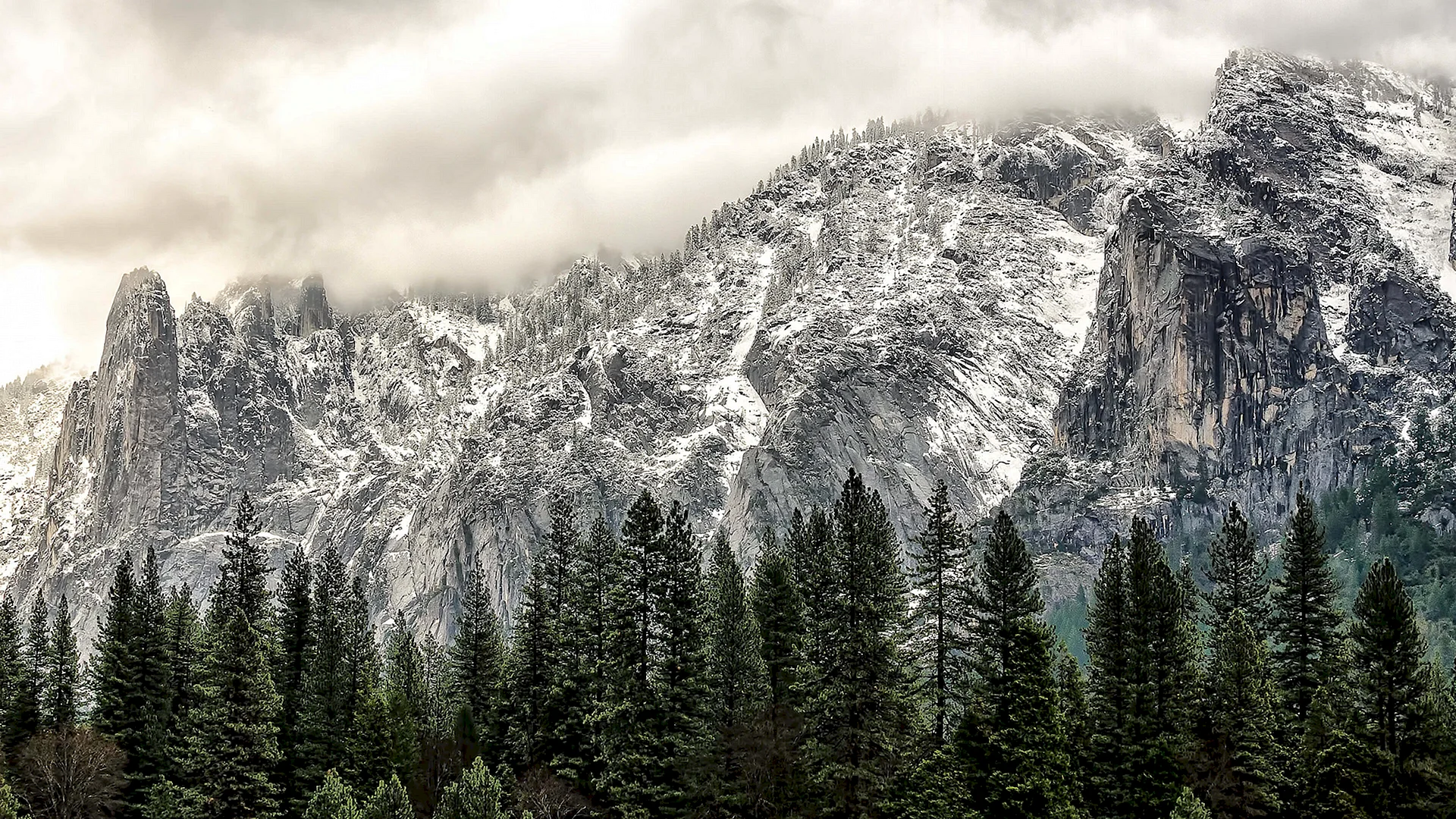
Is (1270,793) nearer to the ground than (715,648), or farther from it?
nearer to the ground

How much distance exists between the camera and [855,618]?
76.7 metres

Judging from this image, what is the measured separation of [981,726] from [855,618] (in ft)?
27.8

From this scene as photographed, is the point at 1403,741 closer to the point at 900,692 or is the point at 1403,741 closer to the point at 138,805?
the point at 900,692

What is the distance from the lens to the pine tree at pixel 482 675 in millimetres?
90312

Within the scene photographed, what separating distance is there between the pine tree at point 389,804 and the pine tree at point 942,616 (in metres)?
28.6

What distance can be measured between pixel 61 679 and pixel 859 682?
60.1 m

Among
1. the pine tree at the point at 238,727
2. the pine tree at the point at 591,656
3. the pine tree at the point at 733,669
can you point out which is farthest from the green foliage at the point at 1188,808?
the pine tree at the point at 238,727

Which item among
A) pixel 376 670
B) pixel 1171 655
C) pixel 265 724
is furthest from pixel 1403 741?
pixel 376 670

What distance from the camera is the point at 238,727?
82750mm

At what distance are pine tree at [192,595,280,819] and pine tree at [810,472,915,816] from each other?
1271 inches

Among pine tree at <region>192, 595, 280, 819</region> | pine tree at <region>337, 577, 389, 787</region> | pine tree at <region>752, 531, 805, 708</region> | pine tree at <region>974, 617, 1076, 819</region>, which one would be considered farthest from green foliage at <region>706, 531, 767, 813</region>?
pine tree at <region>192, 595, 280, 819</region>

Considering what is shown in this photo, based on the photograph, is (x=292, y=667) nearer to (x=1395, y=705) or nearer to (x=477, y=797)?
(x=477, y=797)

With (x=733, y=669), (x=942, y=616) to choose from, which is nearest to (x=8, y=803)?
(x=733, y=669)

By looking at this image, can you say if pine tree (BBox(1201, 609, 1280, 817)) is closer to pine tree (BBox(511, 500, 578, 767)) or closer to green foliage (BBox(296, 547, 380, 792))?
pine tree (BBox(511, 500, 578, 767))
